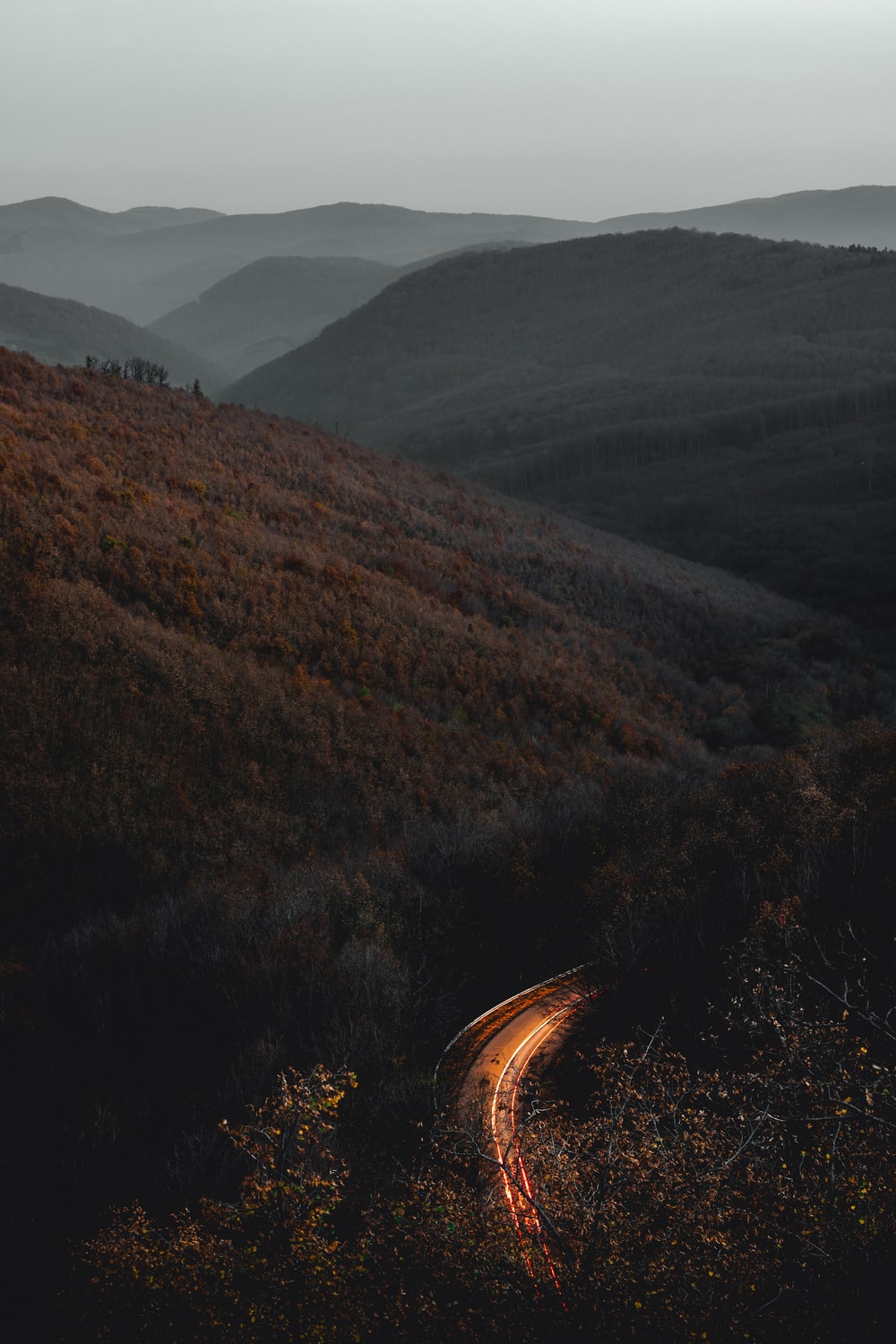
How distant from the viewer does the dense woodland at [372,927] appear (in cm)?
738

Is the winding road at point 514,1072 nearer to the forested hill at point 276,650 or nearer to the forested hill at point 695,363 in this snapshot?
the forested hill at point 276,650

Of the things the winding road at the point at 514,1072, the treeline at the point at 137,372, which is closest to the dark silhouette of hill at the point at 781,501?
the treeline at the point at 137,372

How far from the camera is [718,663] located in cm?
3775

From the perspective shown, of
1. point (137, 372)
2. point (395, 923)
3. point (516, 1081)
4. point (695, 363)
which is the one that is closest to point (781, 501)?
point (137, 372)

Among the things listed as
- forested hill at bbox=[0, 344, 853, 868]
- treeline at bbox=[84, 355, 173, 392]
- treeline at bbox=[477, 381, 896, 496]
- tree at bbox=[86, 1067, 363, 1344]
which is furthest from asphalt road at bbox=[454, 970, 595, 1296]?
treeline at bbox=[477, 381, 896, 496]

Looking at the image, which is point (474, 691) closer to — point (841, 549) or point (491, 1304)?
point (491, 1304)

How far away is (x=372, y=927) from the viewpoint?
14312mm

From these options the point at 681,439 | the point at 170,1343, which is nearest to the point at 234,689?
the point at 170,1343

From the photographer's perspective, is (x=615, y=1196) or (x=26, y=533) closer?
(x=615, y=1196)

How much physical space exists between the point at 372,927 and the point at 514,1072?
3.69 m

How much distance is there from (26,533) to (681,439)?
4716 inches

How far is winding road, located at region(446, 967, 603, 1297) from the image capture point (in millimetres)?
7656

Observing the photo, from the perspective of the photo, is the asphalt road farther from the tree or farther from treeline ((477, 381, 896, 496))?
treeline ((477, 381, 896, 496))

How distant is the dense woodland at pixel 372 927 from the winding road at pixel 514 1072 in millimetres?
276
